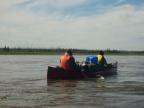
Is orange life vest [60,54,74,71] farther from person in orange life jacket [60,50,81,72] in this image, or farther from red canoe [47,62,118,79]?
red canoe [47,62,118,79]

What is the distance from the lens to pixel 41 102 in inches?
355

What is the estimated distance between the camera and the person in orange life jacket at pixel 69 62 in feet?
55.4

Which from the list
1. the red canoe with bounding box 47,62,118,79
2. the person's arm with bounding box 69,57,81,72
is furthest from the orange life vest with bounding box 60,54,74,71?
the red canoe with bounding box 47,62,118,79

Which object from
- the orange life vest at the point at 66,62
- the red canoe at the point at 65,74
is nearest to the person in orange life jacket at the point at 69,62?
the orange life vest at the point at 66,62

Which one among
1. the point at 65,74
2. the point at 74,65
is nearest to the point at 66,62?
the point at 74,65

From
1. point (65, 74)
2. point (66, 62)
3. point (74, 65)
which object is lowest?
point (65, 74)

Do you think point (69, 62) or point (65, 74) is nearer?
point (65, 74)

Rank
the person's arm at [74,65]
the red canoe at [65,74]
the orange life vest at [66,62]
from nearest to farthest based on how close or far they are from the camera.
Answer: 1. the red canoe at [65,74]
2. the person's arm at [74,65]
3. the orange life vest at [66,62]

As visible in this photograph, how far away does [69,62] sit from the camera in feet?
55.7

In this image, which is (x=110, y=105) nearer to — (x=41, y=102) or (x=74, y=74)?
(x=41, y=102)

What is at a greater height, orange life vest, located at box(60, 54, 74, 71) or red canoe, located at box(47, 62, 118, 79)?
orange life vest, located at box(60, 54, 74, 71)

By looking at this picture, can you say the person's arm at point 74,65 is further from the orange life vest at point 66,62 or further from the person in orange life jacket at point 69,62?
the orange life vest at point 66,62

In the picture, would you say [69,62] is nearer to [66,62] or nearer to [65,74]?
[66,62]

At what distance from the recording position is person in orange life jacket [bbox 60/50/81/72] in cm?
1689
